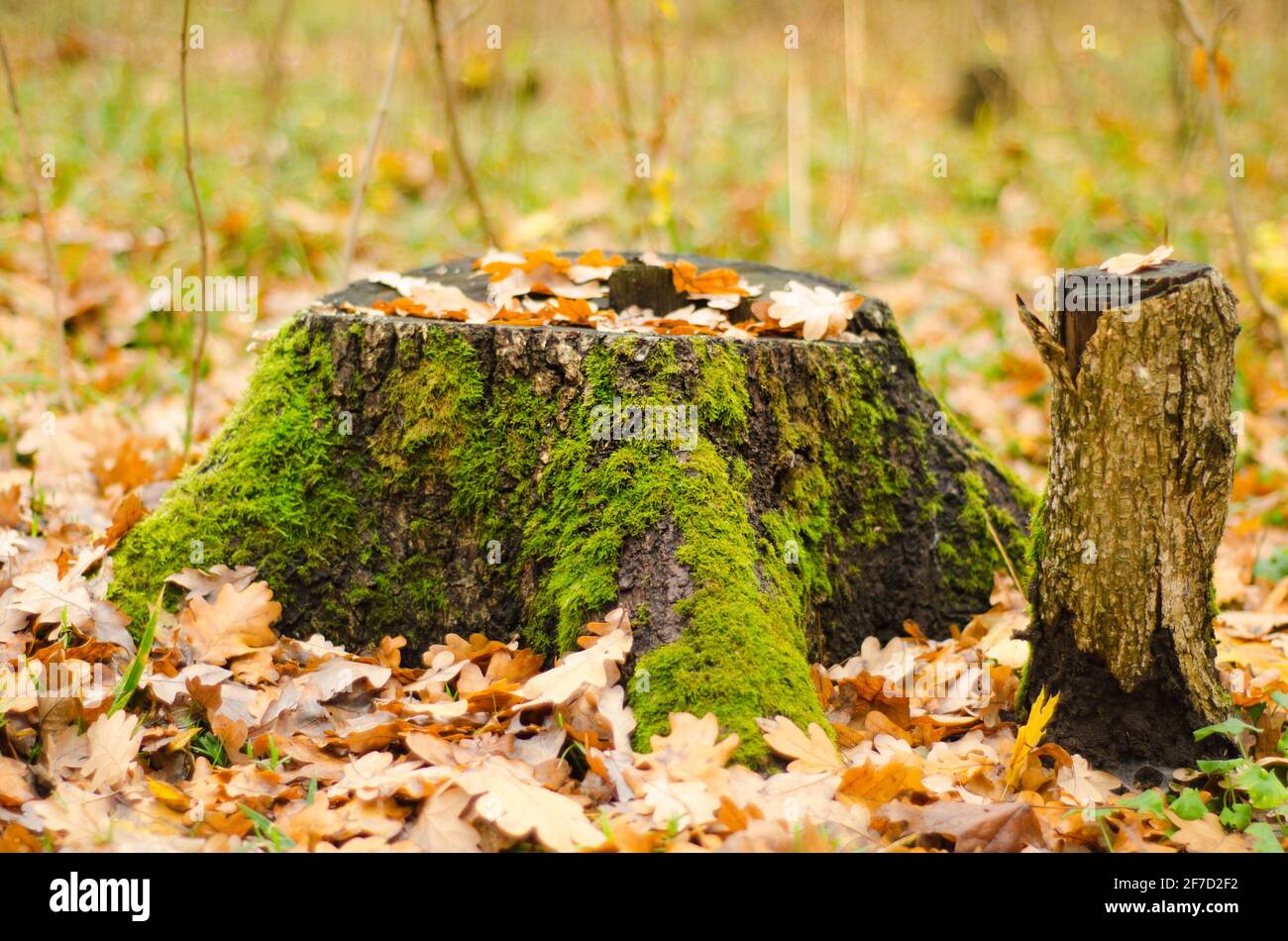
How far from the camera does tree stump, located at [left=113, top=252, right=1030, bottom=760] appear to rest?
7.55ft

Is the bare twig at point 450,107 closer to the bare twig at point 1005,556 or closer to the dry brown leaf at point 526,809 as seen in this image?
the bare twig at point 1005,556

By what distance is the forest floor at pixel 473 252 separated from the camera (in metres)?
1.86

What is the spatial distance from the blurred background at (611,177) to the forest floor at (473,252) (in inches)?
1.4

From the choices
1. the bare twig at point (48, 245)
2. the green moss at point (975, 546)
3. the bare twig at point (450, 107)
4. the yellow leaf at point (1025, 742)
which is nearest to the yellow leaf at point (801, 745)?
the yellow leaf at point (1025, 742)

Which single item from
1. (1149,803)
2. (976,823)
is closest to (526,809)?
(976,823)

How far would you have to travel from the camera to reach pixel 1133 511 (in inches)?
81.0

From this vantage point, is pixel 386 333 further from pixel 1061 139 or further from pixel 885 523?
pixel 1061 139

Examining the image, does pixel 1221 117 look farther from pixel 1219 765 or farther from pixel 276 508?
pixel 276 508

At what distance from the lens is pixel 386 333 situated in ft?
8.32

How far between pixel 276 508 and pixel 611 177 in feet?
20.3
